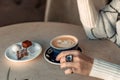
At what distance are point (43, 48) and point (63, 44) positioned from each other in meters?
0.12

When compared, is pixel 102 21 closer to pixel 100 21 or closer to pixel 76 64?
pixel 100 21

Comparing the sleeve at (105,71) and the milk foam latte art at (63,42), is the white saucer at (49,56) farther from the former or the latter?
the sleeve at (105,71)

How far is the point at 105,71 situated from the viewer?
816 millimetres

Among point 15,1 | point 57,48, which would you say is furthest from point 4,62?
point 15,1

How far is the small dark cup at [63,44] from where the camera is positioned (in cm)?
88

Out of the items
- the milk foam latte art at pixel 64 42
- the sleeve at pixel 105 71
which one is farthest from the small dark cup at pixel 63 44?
the sleeve at pixel 105 71

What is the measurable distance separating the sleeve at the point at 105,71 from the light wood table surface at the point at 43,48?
40mm

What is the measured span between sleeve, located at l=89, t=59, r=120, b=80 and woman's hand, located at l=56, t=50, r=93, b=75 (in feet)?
0.06

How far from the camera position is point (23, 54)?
3.16ft

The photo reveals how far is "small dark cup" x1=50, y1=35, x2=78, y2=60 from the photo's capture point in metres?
0.88

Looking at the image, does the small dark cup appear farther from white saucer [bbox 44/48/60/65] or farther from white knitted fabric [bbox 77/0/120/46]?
white knitted fabric [bbox 77/0/120/46]

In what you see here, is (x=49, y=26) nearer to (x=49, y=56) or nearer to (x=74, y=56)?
(x=49, y=56)

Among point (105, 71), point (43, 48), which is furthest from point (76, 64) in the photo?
point (43, 48)

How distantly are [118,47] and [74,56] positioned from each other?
9.9 inches
